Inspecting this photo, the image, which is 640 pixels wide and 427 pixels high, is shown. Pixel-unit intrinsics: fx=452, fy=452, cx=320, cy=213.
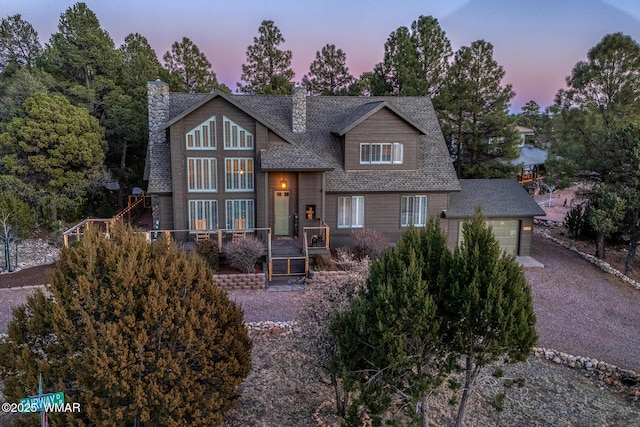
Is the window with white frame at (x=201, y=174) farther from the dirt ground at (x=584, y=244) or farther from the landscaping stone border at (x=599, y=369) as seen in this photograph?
the dirt ground at (x=584, y=244)

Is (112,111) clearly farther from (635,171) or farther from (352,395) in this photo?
(635,171)

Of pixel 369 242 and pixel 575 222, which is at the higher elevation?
pixel 575 222

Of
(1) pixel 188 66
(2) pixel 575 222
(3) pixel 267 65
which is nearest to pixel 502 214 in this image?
(2) pixel 575 222

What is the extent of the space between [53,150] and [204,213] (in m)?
10.3

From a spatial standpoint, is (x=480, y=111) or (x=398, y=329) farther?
(x=480, y=111)

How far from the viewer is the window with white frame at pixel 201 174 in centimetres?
1889

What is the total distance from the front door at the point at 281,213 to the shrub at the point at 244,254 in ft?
11.0

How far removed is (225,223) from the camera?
19.5m

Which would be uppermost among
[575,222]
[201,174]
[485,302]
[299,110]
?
[299,110]

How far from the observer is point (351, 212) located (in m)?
20.0

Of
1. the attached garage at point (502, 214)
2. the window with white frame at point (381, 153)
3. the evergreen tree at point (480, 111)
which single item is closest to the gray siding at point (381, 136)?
the window with white frame at point (381, 153)

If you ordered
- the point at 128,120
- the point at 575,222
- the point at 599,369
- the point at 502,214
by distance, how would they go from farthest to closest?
the point at 128,120 → the point at 575,222 → the point at 502,214 → the point at 599,369

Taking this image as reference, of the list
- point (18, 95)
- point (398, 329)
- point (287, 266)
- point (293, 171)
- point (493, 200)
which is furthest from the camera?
point (18, 95)

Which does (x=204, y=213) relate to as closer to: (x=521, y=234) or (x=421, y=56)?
(x=521, y=234)
